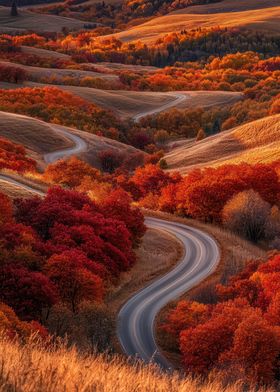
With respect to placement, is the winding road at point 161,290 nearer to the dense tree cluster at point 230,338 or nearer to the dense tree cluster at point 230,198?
the dense tree cluster at point 230,338

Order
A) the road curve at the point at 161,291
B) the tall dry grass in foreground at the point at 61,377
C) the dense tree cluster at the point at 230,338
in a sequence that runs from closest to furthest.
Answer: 1. the tall dry grass in foreground at the point at 61,377
2. the dense tree cluster at the point at 230,338
3. the road curve at the point at 161,291

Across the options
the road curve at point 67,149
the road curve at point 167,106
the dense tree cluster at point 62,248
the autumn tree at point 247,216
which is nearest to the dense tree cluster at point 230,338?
the dense tree cluster at point 62,248

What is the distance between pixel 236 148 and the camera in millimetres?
106562

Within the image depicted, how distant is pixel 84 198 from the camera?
191ft

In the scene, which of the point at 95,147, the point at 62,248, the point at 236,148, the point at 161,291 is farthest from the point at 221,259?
the point at 95,147

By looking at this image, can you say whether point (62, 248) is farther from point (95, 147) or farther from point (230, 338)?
point (95, 147)

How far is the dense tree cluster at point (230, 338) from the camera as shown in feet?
106

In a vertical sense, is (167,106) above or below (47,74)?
below

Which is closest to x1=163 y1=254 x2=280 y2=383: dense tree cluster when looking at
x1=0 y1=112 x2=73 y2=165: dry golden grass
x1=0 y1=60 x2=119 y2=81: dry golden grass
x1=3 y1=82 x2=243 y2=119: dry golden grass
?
x1=0 y1=112 x2=73 y2=165: dry golden grass

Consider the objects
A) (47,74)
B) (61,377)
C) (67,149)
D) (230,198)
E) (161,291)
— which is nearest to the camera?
(61,377)

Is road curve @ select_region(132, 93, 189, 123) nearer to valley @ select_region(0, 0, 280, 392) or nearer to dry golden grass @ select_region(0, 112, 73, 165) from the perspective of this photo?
valley @ select_region(0, 0, 280, 392)

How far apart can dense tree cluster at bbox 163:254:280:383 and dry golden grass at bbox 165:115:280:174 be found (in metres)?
58.1

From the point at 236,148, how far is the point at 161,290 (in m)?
61.4

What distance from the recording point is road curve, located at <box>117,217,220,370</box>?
127ft
